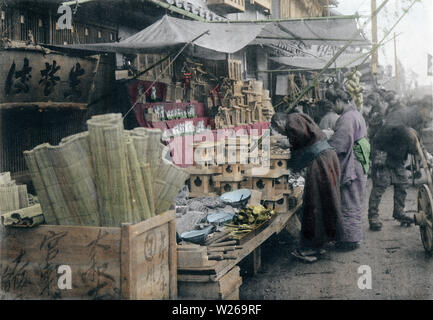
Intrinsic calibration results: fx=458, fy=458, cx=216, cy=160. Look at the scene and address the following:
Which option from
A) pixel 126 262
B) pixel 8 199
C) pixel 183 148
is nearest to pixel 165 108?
pixel 183 148

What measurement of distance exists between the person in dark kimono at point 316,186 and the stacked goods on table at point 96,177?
2832mm

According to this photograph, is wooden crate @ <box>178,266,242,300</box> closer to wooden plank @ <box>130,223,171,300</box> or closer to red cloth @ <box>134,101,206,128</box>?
wooden plank @ <box>130,223,171,300</box>

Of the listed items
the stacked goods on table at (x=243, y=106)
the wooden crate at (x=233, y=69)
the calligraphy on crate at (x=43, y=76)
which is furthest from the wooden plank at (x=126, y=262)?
the wooden crate at (x=233, y=69)

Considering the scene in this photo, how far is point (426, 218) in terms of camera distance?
20.2 ft

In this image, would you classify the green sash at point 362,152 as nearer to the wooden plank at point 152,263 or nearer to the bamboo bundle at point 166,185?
the bamboo bundle at point 166,185

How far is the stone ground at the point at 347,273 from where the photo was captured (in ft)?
16.6

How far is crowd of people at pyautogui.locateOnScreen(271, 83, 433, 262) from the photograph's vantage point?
600 centimetres

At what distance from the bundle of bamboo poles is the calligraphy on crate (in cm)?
116

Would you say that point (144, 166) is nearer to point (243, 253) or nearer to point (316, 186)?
point (243, 253)

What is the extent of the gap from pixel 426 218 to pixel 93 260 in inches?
182

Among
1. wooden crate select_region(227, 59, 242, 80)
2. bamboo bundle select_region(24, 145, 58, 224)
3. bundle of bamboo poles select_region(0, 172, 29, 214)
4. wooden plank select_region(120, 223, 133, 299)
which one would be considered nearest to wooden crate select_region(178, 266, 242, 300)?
wooden plank select_region(120, 223, 133, 299)

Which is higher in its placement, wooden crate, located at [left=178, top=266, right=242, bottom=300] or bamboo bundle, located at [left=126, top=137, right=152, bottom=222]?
bamboo bundle, located at [left=126, top=137, right=152, bottom=222]
